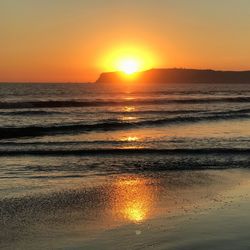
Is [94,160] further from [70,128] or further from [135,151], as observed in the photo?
[70,128]

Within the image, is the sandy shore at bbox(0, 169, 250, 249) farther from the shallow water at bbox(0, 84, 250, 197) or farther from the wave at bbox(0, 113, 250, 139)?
the wave at bbox(0, 113, 250, 139)

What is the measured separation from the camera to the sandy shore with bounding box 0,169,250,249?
7086mm

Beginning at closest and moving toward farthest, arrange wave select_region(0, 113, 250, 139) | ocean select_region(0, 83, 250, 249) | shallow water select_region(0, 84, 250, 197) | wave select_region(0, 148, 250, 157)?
1. ocean select_region(0, 83, 250, 249)
2. shallow water select_region(0, 84, 250, 197)
3. wave select_region(0, 148, 250, 157)
4. wave select_region(0, 113, 250, 139)

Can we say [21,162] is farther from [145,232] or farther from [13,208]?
[145,232]

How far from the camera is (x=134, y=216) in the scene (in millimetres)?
8578

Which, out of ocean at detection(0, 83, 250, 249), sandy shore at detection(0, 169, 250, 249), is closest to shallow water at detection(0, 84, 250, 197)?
ocean at detection(0, 83, 250, 249)

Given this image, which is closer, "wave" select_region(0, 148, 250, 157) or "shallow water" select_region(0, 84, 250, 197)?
"shallow water" select_region(0, 84, 250, 197)

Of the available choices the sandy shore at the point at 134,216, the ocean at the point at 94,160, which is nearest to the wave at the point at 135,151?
the ocean at the point at 94,160

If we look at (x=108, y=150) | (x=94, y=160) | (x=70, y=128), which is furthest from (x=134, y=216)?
(x=70, y=128)

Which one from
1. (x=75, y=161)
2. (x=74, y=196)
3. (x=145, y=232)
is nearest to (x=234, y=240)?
(x=145, y=232)

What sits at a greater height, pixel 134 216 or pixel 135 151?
pixel 134 216

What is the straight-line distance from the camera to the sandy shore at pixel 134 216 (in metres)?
7.09

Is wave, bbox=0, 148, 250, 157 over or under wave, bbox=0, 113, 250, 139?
over

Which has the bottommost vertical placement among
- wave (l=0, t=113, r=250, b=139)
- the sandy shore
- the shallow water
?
wave (l=0, t=113, r=250, b=139)
